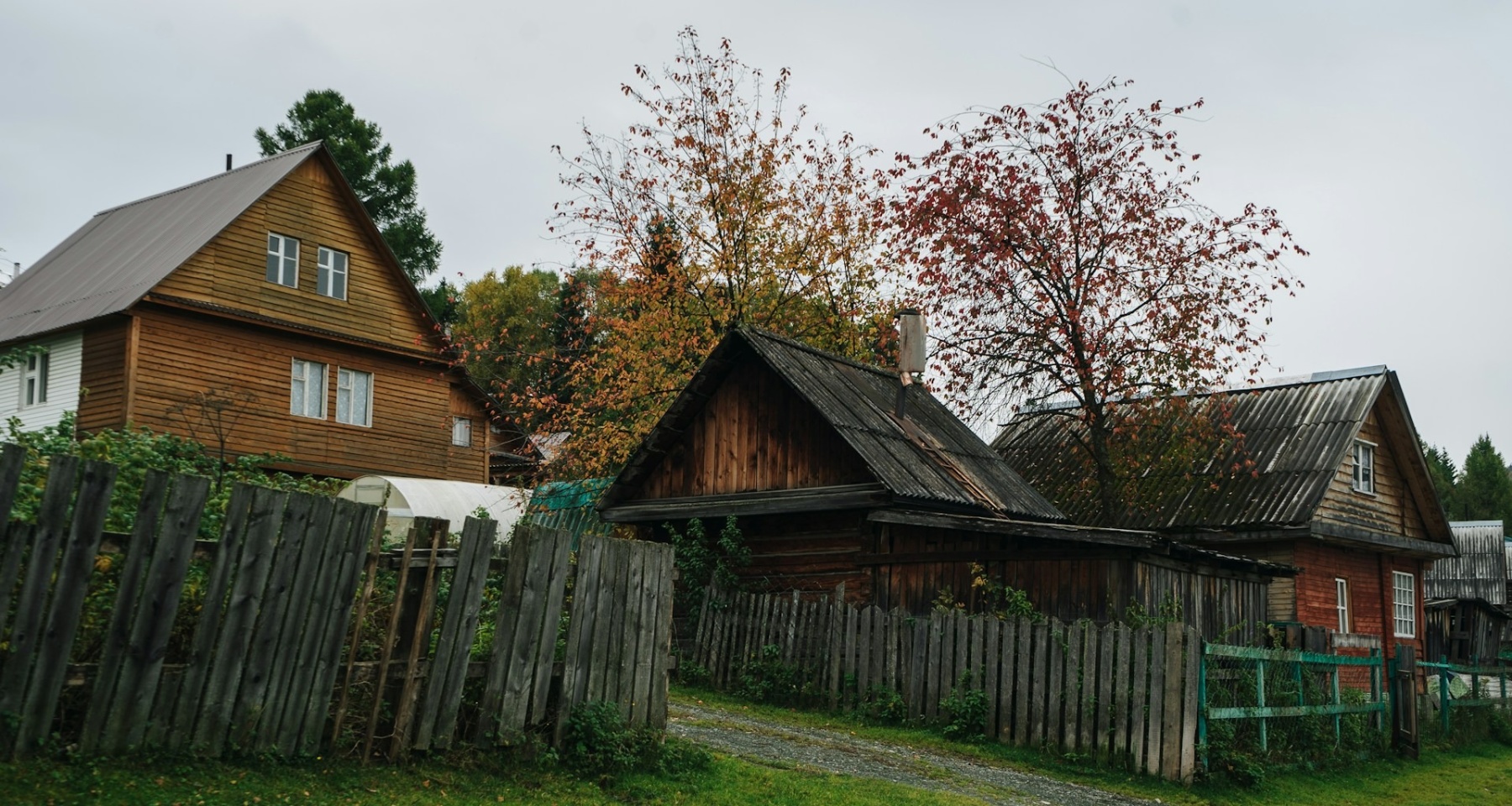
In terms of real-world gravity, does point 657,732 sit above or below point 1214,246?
below

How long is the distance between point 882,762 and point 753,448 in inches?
313

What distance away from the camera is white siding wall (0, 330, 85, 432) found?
2883 centimetres

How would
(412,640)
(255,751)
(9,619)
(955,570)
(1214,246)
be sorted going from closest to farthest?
(9,619), (255,751), (412,640), (955,570), (1214,246)

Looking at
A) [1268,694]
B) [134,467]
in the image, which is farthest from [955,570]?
[134,467]

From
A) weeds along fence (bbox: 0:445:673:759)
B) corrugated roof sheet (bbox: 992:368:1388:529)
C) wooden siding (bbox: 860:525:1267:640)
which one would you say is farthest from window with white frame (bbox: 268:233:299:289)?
weeds along fence (bbox: 0:445:673:759)

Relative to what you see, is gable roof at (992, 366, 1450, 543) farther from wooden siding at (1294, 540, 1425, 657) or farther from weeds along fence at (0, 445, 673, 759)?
weeds along fence at (0, 445, 673, 759)

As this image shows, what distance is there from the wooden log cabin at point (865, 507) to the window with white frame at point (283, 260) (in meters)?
13.2

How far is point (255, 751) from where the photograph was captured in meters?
8.03

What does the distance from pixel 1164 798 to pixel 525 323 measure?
48.9 m

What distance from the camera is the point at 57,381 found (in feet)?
96.5

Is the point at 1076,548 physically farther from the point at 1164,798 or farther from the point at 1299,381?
the point at 1299,381

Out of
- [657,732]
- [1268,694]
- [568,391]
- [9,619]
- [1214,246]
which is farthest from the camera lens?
[568,391]

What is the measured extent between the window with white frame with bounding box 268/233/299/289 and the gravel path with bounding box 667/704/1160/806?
1961cm

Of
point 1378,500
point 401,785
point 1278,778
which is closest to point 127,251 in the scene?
point 401,785
